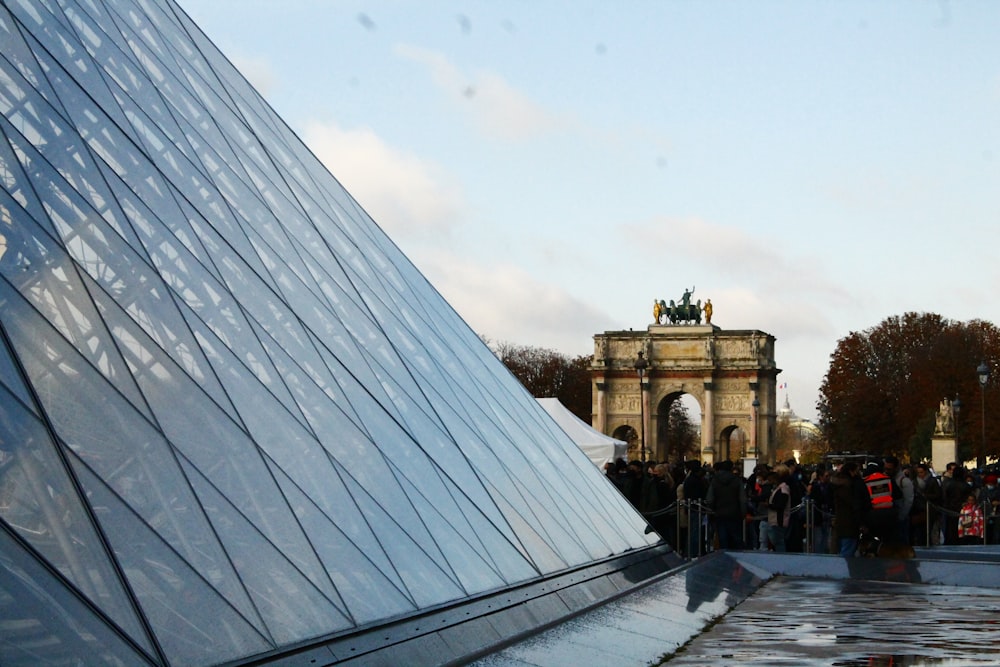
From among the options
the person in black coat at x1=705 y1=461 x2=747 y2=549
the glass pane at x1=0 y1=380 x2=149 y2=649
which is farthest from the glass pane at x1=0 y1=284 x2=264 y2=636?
the person in black coat at x1=705 y1=461 x2=747 y2=549

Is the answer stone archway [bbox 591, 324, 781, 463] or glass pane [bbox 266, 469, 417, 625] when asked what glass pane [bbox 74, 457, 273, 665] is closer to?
glass pane [bbox 266, 469, 417, 625]

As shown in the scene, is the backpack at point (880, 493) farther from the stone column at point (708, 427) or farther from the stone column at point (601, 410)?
the stone column at point (708, 427)

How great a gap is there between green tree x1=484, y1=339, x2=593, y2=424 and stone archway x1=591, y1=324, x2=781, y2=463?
1953cm

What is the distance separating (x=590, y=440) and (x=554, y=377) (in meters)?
87.0

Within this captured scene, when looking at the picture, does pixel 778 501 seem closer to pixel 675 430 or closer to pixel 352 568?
pixel 352 568

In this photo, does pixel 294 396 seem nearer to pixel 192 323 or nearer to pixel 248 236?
pixel 192 323

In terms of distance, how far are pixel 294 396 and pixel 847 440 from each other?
3486 inches

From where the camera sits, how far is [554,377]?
386 feet

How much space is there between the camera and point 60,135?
22.2ft

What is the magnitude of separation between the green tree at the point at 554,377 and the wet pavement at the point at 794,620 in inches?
3944

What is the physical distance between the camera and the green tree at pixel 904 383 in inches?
3275

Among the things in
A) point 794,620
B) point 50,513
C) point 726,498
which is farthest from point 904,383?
point 50,513

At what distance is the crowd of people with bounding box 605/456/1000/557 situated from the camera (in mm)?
Answer: 16703

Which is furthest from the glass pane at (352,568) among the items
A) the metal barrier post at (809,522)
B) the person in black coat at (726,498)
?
the metal barrier post at (809,522)
